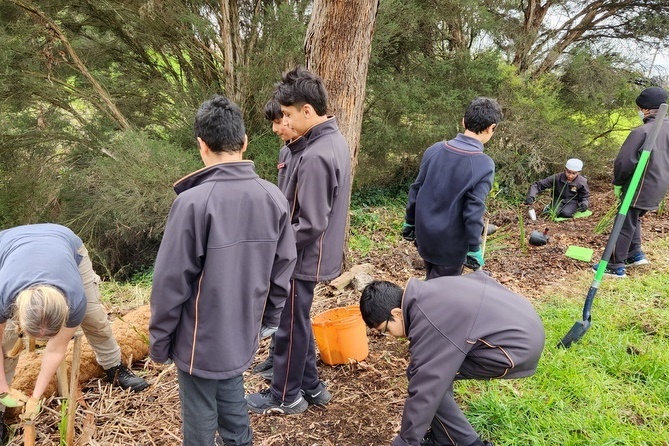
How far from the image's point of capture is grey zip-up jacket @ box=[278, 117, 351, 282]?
225 cm

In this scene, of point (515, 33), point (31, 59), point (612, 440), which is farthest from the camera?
point (515, 33)

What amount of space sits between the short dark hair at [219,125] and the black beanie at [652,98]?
362cm

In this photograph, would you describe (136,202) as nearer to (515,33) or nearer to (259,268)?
(259,268)

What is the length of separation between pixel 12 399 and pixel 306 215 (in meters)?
1.65

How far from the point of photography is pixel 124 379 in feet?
9.61

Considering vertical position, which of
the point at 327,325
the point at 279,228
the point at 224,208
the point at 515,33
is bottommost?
the point at 327,325

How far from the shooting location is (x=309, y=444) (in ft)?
8.05

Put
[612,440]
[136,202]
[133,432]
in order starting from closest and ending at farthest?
[612,440]
[133,432]
[136,202]

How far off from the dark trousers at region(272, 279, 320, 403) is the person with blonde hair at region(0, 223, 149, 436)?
1.01m

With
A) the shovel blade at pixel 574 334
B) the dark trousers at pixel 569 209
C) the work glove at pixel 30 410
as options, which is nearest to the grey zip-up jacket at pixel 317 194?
the work glove at pixel 30 410

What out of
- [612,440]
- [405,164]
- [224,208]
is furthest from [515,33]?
[224,208]

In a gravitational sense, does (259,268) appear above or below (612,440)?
above

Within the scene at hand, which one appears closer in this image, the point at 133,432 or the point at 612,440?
the point at 612,440

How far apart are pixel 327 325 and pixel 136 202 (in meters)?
4.64
